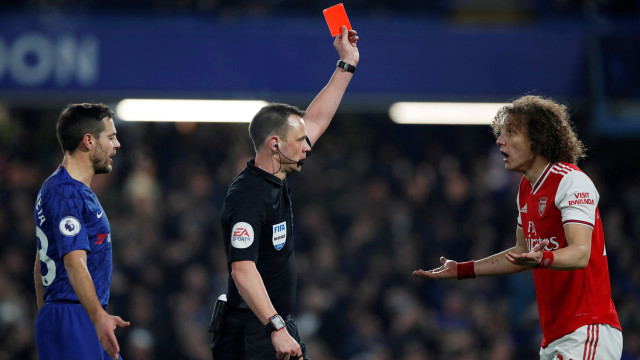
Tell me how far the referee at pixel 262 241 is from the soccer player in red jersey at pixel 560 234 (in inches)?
51.0

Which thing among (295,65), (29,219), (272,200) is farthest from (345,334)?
(272,200)

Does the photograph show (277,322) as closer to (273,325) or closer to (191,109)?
(273,325)

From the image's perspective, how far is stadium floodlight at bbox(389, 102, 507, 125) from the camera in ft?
38.3

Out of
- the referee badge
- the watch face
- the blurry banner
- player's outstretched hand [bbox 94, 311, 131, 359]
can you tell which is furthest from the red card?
the blurry banner

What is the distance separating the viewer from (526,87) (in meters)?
11.1

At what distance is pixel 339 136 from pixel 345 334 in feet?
12.8

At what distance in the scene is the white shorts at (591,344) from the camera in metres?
4.60

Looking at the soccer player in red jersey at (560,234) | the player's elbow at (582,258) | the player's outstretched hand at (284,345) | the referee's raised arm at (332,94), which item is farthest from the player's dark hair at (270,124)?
the player's elbow at (582,258)

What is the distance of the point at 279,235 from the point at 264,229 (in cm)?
11

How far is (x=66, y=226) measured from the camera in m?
4.73

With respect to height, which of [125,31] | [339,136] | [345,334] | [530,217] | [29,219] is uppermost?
[125,31]

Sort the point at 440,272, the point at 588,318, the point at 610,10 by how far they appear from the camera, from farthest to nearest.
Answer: the point at 610,10, the point at 440,272, the point at 588,318

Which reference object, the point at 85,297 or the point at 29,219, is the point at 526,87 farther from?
the point at 85,297

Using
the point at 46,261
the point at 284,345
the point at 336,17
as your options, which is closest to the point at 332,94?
the point at 336,17
